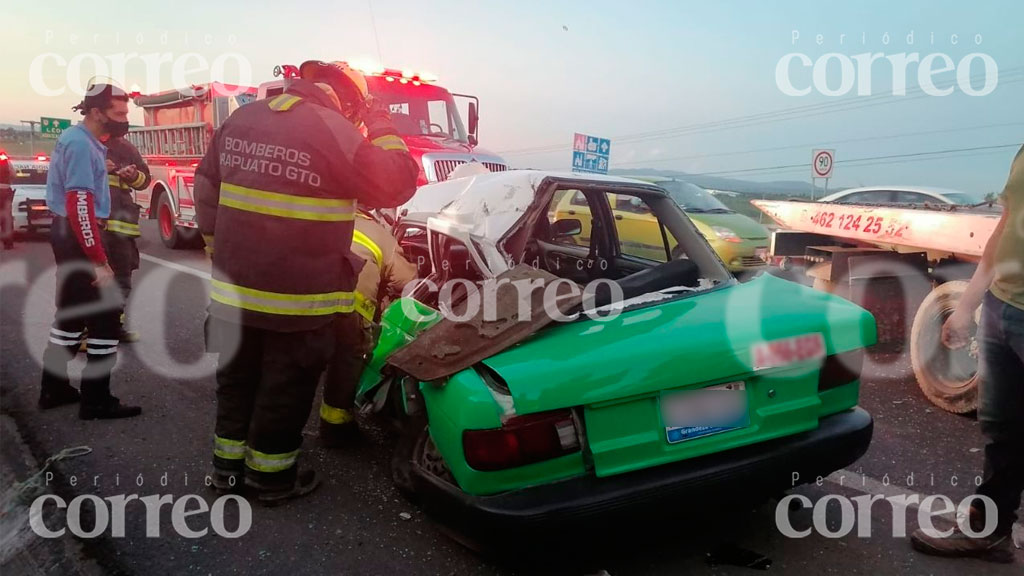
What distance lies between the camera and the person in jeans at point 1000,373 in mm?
2670

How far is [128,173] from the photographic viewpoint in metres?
5.60

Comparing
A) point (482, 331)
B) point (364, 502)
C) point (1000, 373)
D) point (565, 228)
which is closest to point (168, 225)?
point (565, 228)

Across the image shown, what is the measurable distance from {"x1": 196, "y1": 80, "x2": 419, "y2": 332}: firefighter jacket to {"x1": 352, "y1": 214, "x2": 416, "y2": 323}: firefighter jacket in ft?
1.38

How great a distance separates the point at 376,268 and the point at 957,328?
2629 mm

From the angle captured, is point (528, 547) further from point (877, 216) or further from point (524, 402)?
point (877, 216)

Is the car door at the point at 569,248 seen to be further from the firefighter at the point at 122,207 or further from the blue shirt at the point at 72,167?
the firefighter at the point at 122,207

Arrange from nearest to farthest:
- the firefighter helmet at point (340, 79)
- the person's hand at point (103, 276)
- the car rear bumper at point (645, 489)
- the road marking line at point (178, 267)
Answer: the car rear bumper at point (645, 489), the firefighter helmet at point (340, 79), the person's hand at point (103, 276), the road marking line at point (178, 267)

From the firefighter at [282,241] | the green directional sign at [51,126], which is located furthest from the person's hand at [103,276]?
the green directional sign at [51,126]

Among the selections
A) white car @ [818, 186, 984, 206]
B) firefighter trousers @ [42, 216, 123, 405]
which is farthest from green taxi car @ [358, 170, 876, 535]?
white car @ [818, 186, 984, 206]

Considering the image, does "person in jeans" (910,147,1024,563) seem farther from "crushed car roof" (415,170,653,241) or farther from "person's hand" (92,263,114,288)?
"person's hand" (92,263,114,288)

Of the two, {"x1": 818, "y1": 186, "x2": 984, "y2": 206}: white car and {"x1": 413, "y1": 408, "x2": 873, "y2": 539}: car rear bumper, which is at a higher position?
{"x1": 818, "y1": 186, "x2": 984, "y2": 206}: white car

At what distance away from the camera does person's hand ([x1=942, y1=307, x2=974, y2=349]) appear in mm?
2861

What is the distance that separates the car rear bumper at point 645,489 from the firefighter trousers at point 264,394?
799mm

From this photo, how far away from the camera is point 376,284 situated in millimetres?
3564
